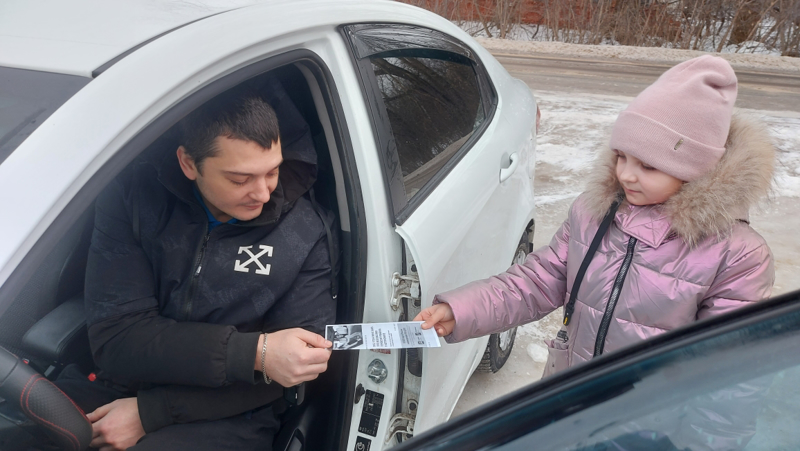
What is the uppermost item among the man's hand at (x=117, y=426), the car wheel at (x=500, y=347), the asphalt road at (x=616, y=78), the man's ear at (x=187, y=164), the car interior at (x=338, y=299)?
the man's ear at (x=187, y=164)

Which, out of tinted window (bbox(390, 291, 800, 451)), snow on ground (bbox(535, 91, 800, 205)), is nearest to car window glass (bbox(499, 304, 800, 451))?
tinted window (bbox(390, 291, 800, 451))

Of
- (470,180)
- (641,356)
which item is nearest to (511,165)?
(470,180)

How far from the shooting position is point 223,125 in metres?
1.39

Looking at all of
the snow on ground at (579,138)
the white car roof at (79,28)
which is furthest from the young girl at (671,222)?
the snow on ground at (579,138)

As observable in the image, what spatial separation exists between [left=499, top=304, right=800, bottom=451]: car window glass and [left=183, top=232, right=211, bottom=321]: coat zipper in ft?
3.19

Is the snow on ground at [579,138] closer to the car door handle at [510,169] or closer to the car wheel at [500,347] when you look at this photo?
the car wheel at [500,347]

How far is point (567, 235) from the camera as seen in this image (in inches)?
63.9

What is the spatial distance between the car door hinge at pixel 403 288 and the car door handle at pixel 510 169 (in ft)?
2.71

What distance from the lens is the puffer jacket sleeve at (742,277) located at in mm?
1319

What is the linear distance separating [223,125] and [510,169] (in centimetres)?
124

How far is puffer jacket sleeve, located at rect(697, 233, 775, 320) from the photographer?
132 centimetres

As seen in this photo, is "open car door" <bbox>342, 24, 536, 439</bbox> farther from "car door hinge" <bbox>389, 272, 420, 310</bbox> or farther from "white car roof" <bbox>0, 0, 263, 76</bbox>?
"white car roof" <bbox>0, 0, 263, 76</bbox>

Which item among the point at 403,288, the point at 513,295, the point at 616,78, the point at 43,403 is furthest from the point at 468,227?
the point at 616,78

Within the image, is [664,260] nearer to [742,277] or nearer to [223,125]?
[742,277]
